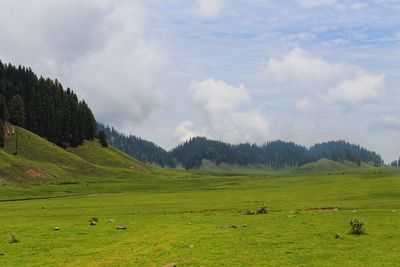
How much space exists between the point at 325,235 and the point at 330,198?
40.1m

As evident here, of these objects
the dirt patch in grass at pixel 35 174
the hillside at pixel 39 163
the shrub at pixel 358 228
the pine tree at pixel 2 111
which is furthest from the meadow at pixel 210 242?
the pine tree at pixel 2 111

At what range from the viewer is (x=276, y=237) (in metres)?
Answer: 32.7

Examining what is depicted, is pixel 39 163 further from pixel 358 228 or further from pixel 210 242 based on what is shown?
pixel 358 228

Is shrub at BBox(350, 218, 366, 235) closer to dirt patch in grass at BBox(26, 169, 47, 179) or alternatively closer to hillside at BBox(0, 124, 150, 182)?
hillside at BBox(0, 124, 150, 182)

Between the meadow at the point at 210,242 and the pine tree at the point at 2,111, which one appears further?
the pine tree at the point at 2,111

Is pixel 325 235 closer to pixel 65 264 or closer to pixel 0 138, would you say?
pixel 65 264

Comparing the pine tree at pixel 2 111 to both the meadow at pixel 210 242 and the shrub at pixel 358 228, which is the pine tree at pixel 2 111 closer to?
the meadow at pixel 210 242

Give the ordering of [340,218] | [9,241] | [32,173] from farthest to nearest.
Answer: [32,173], [340,218], [9,241]

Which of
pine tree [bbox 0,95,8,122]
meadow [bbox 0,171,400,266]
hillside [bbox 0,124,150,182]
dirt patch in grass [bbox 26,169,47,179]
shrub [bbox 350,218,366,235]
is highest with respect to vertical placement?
pine tree [bbox 0,95,8,122]

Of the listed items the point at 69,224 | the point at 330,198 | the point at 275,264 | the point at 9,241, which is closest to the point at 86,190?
the point at 330,198

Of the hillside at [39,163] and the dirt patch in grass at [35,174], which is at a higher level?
the hillside at [39,163]

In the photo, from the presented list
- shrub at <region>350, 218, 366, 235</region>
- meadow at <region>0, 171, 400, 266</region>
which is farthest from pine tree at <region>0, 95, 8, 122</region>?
shrub at <region>350, 218, 366, 235</region>

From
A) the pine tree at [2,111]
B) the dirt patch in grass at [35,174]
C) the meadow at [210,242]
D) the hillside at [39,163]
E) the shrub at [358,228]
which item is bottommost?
the meadow at [210,242]

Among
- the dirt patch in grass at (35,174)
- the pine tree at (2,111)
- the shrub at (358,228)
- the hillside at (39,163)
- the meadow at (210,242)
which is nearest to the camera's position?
the meadow at (210,242)
